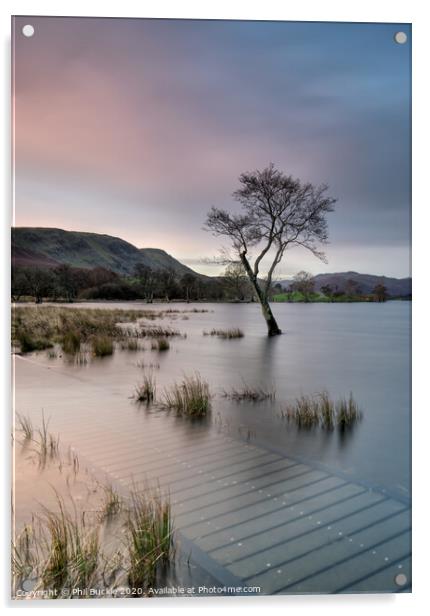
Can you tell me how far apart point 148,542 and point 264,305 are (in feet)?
5.05

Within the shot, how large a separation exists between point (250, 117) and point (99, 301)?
1482mm

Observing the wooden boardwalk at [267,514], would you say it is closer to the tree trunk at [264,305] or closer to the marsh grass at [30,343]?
the marsh grass at [30,343]

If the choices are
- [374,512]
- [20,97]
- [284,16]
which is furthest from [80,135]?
[374,512]

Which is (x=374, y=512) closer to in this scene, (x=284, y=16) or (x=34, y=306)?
(x=34, y=306)

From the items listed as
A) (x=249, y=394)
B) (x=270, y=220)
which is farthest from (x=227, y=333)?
(x=270, y=220)

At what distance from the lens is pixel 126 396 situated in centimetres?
321

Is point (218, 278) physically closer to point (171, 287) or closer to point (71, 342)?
point (171, 287)

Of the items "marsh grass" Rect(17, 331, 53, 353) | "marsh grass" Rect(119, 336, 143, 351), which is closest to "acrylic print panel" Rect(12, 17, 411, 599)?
"marsh grass" Rect(17, 331, 53, 353)

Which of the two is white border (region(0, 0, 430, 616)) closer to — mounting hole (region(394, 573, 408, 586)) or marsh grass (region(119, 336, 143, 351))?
mounting hole (region(394, 573, 408, 586))

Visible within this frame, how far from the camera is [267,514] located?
8.87ft

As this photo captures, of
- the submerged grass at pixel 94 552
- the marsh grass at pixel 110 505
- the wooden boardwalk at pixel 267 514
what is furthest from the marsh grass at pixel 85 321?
the submerged grass at pixel 94 552
